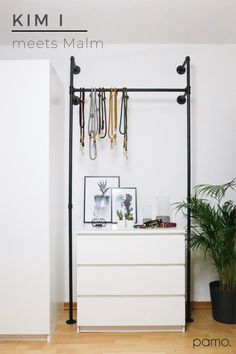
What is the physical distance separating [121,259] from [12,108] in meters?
1.42

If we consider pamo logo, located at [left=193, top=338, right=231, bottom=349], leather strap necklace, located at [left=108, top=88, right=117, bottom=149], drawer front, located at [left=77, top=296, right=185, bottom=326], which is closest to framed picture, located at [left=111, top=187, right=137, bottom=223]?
leather strap necklace, located at [left=108, top=88, right=117, bottom=149]

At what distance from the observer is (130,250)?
8.98ft

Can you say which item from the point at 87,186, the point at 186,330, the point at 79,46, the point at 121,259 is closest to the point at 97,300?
the point at 121,259

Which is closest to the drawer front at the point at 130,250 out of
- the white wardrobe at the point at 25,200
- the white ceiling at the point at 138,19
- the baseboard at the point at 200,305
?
the white wardrobe at the point at 25,200

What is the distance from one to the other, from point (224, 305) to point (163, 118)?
174cm

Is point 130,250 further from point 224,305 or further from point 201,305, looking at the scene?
point 201,305

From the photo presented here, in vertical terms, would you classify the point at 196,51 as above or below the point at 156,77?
above

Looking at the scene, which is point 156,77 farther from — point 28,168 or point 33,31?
point 28,168

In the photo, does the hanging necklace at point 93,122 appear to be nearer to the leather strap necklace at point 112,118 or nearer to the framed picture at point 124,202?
the leather strap necklace at point 112,118

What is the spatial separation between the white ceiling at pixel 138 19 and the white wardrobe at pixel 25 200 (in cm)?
50

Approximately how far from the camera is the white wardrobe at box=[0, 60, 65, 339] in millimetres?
2586

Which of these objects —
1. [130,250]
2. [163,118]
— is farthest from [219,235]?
[163,118]

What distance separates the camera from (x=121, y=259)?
8.97 ft

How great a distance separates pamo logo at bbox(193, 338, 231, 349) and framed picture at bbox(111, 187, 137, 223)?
1114 millimetres
